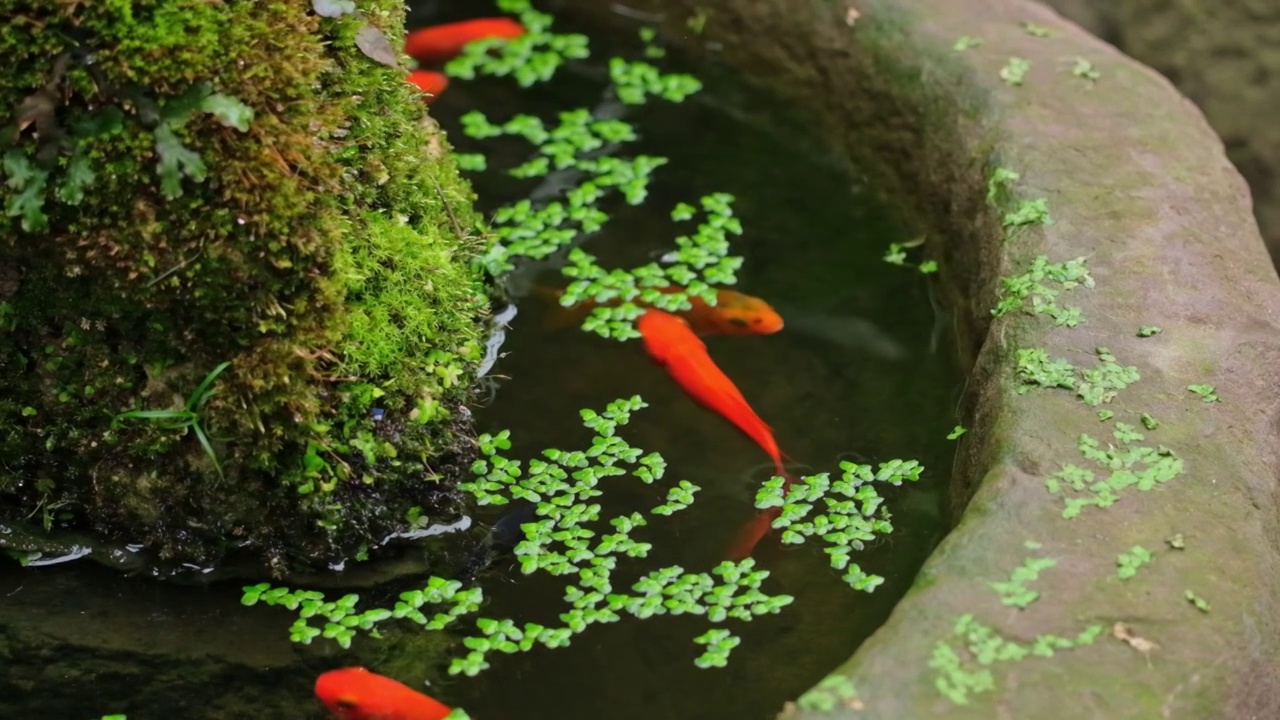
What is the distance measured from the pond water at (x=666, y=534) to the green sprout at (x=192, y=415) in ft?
1.64

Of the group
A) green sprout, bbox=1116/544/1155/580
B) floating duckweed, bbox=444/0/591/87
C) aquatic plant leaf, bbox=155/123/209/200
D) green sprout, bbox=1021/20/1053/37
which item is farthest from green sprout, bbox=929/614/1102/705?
floating duckweed, bbox=444/0/591/87

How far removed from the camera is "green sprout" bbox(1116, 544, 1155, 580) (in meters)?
2.70

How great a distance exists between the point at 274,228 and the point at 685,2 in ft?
11.4

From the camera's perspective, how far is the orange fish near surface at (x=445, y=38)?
5770 mm

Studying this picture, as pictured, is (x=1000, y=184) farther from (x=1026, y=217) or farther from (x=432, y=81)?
(x=432, y=81)

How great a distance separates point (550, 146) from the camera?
5.20m

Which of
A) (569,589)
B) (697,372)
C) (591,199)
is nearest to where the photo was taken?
(569,589)

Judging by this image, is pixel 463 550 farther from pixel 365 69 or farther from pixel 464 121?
pixel 464 121

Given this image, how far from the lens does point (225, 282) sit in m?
2.98

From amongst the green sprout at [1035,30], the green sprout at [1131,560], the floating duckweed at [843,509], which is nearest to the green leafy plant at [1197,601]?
the green sprout at [1131,560]

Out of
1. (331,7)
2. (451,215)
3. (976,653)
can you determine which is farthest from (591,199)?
(976,653)

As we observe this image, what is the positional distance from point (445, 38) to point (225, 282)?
10.1 ft

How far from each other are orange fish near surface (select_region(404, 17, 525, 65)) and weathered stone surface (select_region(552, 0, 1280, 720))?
Result: 1.21 metres

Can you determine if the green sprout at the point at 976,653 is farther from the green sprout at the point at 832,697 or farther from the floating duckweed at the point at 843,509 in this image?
the floating duckweed at the point at 843,509
